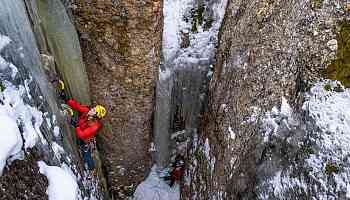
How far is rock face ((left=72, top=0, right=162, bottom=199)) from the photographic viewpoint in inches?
213

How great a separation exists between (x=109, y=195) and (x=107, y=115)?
1.85m

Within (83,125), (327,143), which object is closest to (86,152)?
(83,125)

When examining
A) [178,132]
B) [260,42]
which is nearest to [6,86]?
[260,42]

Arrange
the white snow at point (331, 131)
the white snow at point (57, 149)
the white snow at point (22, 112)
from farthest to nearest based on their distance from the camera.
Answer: the white snow at point (57, 149)
the white snow at point (331, 131)
the white snow at point (22, 112)

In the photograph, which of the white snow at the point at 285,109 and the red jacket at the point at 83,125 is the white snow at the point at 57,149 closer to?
the red jacket at the point at 83,125

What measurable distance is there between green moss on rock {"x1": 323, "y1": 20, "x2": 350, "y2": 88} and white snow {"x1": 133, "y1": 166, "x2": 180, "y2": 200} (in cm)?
435

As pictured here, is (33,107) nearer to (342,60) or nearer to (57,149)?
(57,149)

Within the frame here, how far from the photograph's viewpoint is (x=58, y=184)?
3.29m

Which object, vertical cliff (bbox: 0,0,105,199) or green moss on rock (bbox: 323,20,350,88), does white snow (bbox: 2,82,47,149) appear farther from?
green moss on rock (bbox: 323,20,350,88)

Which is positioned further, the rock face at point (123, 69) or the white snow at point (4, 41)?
the rock face at point (123, 69)

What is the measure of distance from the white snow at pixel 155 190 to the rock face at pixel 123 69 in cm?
34

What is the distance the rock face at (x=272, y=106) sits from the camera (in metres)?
3.62

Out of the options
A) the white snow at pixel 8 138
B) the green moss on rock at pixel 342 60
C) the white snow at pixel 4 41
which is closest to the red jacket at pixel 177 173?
the green moss on rock at pixel 342 60

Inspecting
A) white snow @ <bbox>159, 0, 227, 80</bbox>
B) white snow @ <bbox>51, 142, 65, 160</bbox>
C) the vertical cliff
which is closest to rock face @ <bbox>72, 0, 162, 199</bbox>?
white snow @ <bbox>159, 0, 227, 80</bbox>
